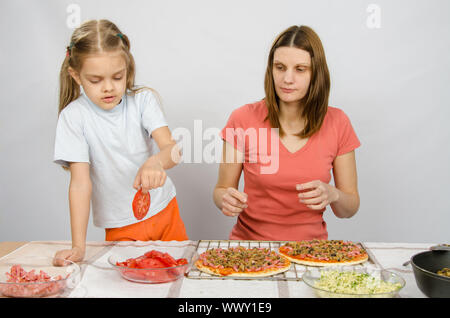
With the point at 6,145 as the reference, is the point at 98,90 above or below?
above

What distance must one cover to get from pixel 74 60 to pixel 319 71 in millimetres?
880

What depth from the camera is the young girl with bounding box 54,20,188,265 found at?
1.58m

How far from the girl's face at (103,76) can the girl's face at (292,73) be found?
1.89 ft

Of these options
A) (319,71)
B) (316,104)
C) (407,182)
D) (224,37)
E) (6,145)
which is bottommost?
(407,182)

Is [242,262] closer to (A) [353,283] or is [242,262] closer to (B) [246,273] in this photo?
(B) [246,273]

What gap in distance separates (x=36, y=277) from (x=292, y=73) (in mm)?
1100

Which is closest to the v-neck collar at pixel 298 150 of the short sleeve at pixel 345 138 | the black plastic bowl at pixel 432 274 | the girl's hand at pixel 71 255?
the short sleeve at pixel 345 138

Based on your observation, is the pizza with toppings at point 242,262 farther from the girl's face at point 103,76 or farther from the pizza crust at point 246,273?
the girl's face at point 103,76

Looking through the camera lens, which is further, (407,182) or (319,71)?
(407,182)

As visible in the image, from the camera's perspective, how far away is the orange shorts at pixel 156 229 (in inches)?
70.3

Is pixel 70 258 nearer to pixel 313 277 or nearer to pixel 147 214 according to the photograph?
pixel 147 214

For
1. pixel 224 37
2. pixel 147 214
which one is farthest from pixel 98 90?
pixel 224 37
